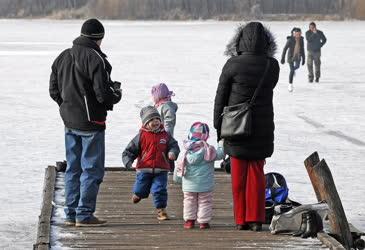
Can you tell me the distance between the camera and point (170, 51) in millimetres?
38781

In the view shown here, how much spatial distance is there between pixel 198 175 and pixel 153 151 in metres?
0.55

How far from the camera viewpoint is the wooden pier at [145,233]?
774 cm

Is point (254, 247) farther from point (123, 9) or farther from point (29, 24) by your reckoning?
point (123, 9)

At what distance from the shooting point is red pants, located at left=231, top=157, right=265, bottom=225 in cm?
823

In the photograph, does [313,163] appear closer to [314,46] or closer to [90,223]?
[90,223]

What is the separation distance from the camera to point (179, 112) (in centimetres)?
2002

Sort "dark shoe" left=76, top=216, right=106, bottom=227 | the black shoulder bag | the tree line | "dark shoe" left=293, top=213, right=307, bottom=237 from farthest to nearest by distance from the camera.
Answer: the tree line → "dark shoe" left=76, top=216, right=106, bottom=227 → the black shoulder bag → "dark shoe" left=293, top=213, right=307, bottom=237

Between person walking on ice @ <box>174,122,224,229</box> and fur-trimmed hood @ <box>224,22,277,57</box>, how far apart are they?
0.68 m

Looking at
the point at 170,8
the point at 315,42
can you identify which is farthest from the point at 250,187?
the point at 170,8

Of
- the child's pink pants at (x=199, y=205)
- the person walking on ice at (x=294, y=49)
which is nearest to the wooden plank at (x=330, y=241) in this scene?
the child's pink pants at (x=199, y=205)

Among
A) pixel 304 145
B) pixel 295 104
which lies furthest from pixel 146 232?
pixel 295 104

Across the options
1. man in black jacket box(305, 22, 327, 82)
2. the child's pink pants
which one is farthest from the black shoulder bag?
man in black jacket box(305, 22, 327, 82)

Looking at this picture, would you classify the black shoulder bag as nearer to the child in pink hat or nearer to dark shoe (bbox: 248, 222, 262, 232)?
dark shoe (bbox: 248, 222, 262, 232)

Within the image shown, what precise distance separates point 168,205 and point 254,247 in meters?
2.02
